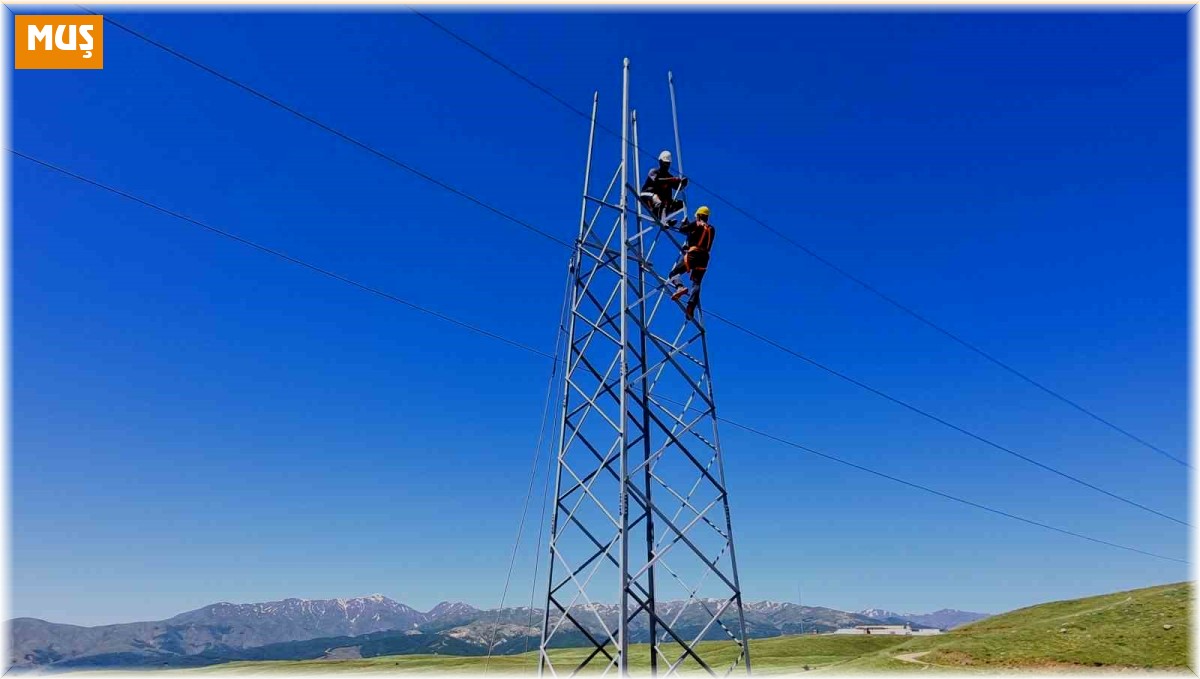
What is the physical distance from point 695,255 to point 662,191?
92.4 inches

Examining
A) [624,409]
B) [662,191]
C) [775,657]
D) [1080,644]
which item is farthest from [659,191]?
[775,657]

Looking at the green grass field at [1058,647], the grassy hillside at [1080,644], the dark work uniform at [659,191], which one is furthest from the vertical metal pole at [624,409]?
the grassy hillside at [1080,644]

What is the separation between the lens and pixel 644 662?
148ft

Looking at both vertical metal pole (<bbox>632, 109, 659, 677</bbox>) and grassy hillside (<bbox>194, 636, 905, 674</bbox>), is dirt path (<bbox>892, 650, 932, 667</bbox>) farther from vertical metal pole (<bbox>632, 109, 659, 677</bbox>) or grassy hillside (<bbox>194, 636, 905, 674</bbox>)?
vertical metal pole (<bbox>632, 109, 659, 677</bbox>)

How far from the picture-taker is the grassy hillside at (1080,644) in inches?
1245

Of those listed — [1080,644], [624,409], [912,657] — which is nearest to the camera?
[624,409]

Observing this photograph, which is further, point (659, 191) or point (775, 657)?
point (775, 657)

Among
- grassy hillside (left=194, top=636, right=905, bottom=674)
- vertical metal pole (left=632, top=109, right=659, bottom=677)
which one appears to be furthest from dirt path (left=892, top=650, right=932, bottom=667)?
vertical metal pole (left=632, top=109, right=659, bottom=677)

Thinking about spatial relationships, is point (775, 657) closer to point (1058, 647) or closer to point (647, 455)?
point (1058, 647)

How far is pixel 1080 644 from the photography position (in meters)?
34.6

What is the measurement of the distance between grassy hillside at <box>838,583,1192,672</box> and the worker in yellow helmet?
26.2 metres

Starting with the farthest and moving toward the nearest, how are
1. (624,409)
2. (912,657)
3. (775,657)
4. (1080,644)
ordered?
1. (775,657)
2. (912,657)
3. (1080,644)
4. (624,409)

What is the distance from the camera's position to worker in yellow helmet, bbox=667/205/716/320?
63.3 ft

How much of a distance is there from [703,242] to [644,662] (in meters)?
35.6
